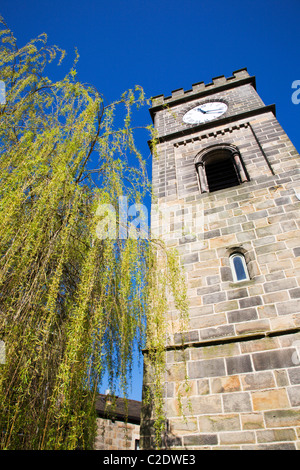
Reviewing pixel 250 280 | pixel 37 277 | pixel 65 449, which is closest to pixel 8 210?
pixel 37 277

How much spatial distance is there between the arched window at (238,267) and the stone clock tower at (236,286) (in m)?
0.02

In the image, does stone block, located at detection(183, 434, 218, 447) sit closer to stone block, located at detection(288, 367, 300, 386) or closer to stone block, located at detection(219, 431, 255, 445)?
stone block, located at detection(219, 431, 255, 445)

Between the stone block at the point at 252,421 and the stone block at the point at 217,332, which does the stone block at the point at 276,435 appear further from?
the stone block at the point at 217,332

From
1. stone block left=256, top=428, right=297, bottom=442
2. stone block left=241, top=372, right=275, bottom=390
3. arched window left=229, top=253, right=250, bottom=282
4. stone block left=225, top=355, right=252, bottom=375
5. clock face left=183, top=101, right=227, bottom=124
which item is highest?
clock face left=183, top=101, right=227, bottom=124

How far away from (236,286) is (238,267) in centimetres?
41

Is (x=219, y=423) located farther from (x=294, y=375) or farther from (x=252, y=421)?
(x=294, y=375)

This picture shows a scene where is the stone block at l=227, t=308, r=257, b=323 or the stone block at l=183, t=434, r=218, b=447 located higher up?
the stone block at l=227, t=308, r=257, b=323

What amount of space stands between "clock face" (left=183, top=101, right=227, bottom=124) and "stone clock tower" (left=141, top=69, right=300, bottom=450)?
3.73ft

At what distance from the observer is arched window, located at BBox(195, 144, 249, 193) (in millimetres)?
6621

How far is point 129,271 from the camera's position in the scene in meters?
3.59

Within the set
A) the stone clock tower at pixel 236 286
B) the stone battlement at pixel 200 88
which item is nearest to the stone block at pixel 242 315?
the stone clock tower at pixel 236 286

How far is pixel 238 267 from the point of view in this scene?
484cm

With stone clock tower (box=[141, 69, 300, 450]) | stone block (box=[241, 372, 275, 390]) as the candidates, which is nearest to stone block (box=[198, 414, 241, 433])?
stone clock tower (box=[141, 69, 300, 450])

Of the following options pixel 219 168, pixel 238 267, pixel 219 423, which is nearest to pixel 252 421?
pixel 219 423
